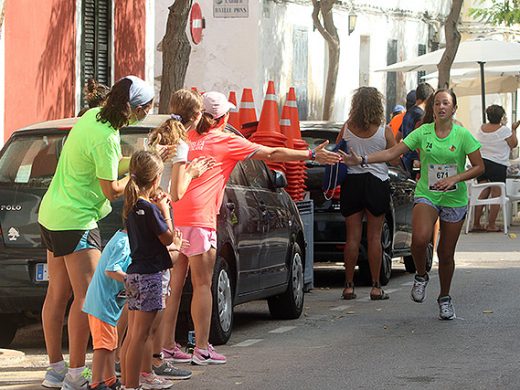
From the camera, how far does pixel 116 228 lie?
1074 centimetres

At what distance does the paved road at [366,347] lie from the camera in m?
9.69

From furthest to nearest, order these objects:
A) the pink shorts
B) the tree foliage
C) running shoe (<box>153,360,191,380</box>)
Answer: the tree foliage < the pink shorts < running shoe (<box>153,360,191,380</box>)

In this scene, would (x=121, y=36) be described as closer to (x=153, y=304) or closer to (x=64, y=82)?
(x=64, y=82)

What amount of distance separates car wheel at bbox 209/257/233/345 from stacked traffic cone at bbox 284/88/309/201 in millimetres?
3695

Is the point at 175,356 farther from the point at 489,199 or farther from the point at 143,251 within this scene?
the point at 489,199

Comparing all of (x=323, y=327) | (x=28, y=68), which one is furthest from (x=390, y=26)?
(x=323, y=327)

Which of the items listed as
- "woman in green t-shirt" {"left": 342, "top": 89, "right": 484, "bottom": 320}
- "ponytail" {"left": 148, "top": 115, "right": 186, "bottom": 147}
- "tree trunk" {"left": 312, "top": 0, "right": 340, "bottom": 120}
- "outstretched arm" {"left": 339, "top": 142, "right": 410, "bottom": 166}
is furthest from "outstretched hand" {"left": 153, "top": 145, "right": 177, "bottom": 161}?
"tree trunk" {"left": 312, "top": 0, "right": 340, "bottom": 120}

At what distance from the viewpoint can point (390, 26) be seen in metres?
38.3

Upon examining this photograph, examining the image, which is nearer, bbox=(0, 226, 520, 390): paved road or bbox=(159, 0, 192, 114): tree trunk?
bbox=(0, 226, 520, 390): paved road

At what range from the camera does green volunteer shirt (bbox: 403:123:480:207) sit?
43.2 ft

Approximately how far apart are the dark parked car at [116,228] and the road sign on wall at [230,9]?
46.9 feet

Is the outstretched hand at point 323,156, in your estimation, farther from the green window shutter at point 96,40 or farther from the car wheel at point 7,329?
the green window shutter at point 96,40

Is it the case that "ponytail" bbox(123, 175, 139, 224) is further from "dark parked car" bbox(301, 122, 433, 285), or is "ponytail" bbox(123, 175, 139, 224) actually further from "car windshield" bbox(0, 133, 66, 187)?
"dark parked car" bbox(301, 122, 433, 285)

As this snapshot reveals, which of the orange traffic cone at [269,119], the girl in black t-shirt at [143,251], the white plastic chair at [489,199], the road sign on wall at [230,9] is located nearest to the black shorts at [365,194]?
the orange traffic cone at [269,119]
